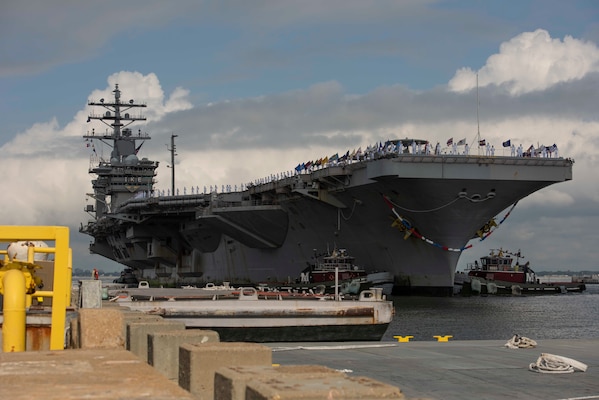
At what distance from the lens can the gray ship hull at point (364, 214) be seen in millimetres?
40281

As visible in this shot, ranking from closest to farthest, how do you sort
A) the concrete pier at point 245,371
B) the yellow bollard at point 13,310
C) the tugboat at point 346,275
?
1. the concrete pier at point 245,371
2. the yellow bollard at point 13,310
3. the tugboat at point 346,275

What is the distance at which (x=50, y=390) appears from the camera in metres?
3.38

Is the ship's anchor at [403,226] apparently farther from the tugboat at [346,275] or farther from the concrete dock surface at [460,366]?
the concrete dock surface at [460,366]

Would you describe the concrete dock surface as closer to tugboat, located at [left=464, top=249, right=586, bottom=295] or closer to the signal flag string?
the signal flag string

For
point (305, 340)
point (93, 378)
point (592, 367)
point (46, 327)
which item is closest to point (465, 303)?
point (305, 340)

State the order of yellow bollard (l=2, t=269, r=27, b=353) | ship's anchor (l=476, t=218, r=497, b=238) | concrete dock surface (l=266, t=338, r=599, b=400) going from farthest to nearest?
1. ship's anchor (l=476, t=218, r=497, b=238)
2. concrete dock surface (l=266, t=338, r=599, b=400)
3. yellow bollard (l=2, t=269, r=27, b=353)

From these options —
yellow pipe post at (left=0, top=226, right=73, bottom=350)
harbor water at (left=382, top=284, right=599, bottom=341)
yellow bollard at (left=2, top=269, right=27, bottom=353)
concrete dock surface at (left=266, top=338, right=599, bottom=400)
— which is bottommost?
harbor water at (left=382, top=284, right=599, bottom=341)

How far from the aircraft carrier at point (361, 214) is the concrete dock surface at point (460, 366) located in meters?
26.8

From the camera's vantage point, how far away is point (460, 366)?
9969 millimetres

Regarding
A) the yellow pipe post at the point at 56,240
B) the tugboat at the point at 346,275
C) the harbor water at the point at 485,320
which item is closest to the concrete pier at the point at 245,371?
the yellow pipe post at the point at 56,240

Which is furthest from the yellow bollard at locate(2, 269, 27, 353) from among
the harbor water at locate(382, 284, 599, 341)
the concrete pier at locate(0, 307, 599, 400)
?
the harbor water at locate(382, 284, 599, 341)

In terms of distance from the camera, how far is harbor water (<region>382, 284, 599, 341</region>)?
2992 centimetres

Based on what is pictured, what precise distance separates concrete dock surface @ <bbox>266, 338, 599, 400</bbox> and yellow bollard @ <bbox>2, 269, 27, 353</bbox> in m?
3.32

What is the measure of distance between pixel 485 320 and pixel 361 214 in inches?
491
